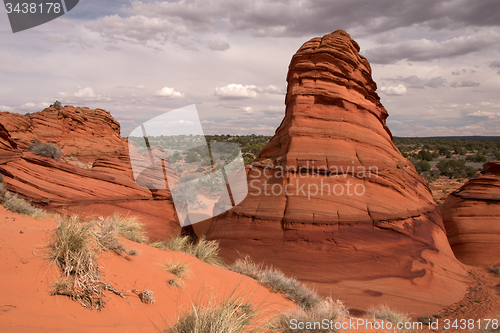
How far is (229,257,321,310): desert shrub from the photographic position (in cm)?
523

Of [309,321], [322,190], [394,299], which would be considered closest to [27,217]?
[309,321]

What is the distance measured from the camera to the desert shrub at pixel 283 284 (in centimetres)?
523

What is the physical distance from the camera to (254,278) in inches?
238

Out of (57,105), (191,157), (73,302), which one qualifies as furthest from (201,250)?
(57,105)

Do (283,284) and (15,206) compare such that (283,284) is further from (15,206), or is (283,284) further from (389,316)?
(15,206)

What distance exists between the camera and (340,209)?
7160mm

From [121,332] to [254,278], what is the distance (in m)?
3.45

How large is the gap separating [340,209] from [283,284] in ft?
8.45

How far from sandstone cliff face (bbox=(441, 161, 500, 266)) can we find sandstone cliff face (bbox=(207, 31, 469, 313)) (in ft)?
8.60

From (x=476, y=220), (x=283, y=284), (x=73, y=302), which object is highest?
(x=73, y=302)

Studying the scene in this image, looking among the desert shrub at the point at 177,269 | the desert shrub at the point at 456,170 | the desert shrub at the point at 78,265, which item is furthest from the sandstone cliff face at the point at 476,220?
the desert shrub at the point at 456,170

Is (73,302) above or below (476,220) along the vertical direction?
above

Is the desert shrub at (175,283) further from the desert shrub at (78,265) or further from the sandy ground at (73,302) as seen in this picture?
the desert shrub at (78,265)

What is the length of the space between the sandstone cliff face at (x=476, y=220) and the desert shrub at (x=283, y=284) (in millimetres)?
7573
